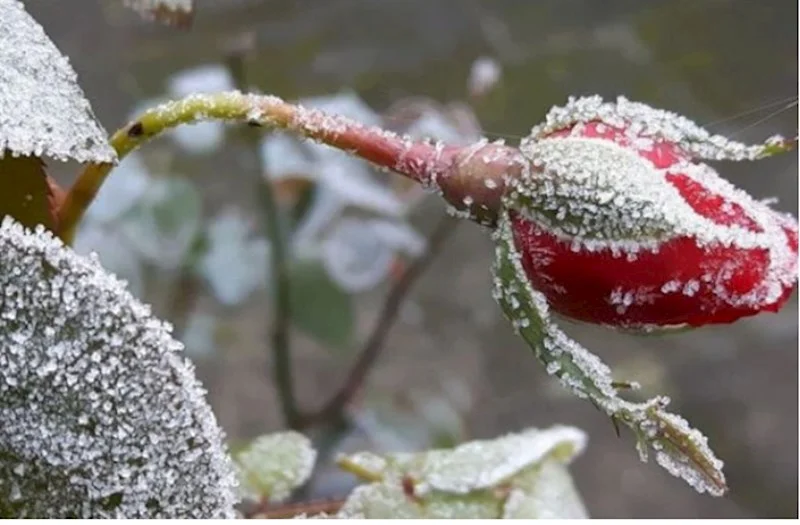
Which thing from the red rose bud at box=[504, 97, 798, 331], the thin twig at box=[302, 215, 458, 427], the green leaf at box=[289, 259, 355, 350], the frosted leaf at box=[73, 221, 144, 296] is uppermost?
the frosted leaf at box=[73, 221, 144, 296]

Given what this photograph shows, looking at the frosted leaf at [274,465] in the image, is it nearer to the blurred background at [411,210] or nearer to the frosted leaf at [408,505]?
the frosted leaf at [408,505]

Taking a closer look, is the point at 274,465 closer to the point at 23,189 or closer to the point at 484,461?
the point at 484,461

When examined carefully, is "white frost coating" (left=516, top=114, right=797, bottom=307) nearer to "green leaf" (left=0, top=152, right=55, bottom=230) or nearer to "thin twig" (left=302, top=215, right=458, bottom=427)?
"green leaf" (left=0, top=152, right=55, bottom=230)

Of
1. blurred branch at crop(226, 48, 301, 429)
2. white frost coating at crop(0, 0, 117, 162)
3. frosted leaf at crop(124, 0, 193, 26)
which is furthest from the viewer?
blurred branch at crop(226, 48, 301, 429)

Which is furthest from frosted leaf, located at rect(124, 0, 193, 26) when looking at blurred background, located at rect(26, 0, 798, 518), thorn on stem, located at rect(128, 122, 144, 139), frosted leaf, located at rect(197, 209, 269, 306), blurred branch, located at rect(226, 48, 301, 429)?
frosted leaf, located at rect(197, 209, 269, 306)

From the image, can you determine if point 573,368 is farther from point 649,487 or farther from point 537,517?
point 649,487

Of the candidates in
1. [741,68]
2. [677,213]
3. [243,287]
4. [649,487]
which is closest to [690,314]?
[677,213]

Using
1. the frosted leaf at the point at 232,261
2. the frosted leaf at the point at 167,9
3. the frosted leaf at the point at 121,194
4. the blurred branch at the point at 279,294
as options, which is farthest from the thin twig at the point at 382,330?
the frosted leaf at the point at 167,9
